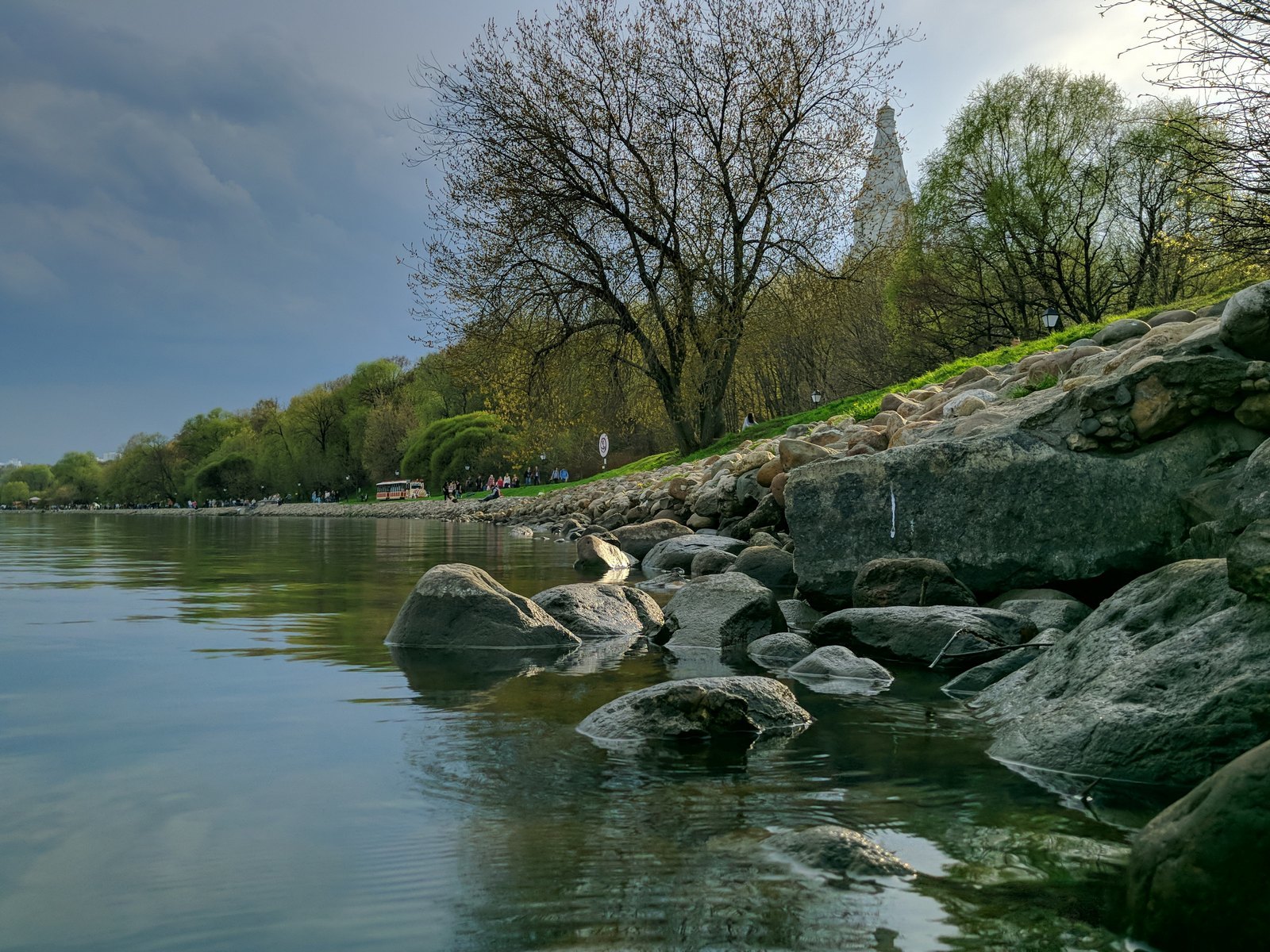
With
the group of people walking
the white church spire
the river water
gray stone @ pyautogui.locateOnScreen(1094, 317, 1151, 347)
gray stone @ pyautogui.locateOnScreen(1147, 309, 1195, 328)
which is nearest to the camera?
the river water

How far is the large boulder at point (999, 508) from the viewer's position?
6031 mm

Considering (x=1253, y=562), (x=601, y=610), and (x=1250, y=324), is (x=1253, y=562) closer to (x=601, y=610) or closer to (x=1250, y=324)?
(x=1250, y=324)

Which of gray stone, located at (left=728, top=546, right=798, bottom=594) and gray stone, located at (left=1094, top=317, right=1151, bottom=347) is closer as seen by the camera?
gray stone, located at (left=728, top=546, right=798, bottom=594)

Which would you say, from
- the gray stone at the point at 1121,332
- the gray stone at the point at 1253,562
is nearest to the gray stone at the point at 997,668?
the gray stone at the point at 1253,562

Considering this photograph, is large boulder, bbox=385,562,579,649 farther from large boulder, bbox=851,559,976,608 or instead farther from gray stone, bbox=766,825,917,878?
gray stone, bbox=766,825,917,878

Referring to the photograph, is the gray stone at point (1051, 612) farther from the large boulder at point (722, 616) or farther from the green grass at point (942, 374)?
the green grass at point (942, 374)

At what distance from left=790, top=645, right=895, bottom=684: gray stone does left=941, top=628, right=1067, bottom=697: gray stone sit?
38 cm

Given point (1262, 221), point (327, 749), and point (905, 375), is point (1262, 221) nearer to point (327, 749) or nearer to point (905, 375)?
point (327, 749)

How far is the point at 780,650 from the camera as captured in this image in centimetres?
577

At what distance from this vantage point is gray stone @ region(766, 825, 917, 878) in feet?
7.91

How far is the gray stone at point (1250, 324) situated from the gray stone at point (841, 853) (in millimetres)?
5073

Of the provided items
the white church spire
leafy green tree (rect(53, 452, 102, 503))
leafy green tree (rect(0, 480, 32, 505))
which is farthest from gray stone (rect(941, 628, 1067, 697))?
leafy green tree (rect(0, 480, 32, 505))

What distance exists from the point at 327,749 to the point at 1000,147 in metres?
37.9

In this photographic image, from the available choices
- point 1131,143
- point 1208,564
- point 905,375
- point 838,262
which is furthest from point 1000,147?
point 1208,564
